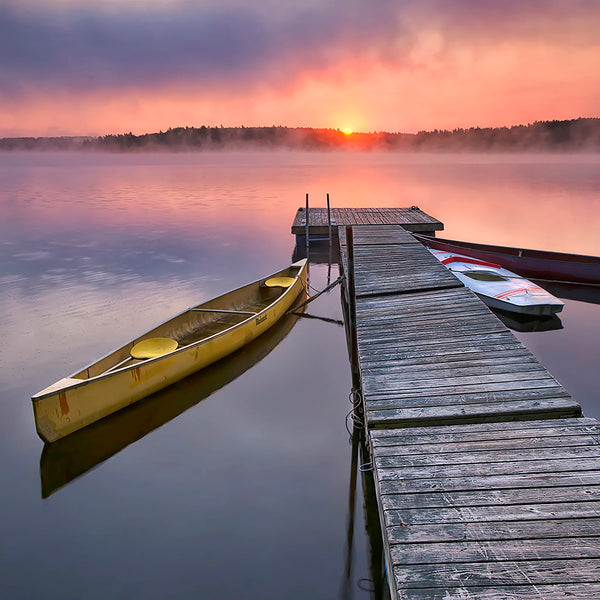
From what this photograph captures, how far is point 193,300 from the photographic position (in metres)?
16.2

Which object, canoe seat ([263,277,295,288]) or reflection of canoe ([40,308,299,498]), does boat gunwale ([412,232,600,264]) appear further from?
reflection of canoe ([40,308,299,498])

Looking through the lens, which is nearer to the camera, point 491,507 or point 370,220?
point 491,507

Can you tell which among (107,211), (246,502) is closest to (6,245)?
(107,211)

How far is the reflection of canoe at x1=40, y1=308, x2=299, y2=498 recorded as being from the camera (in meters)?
7.36

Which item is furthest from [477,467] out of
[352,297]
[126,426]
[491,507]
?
[126,426]

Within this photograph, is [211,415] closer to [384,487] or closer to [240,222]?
[384,487]

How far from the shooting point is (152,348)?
922 centimetres

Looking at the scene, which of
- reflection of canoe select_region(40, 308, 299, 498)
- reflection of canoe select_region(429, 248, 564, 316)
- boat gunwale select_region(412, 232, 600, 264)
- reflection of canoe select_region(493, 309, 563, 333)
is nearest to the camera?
reflection of canoe select_region(40, 308, 299, 498)

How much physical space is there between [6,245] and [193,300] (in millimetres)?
15630

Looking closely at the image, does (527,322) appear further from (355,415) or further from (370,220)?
(370,220)

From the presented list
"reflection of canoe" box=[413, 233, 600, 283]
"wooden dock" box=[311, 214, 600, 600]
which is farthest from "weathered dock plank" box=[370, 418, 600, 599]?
"reflection of canoe" box=[413, 233, 600, 283]

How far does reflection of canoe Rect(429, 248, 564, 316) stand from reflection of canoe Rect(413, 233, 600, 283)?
1.23 m

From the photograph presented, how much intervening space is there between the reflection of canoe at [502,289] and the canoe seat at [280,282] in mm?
5265

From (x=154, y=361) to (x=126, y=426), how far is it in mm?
1245
